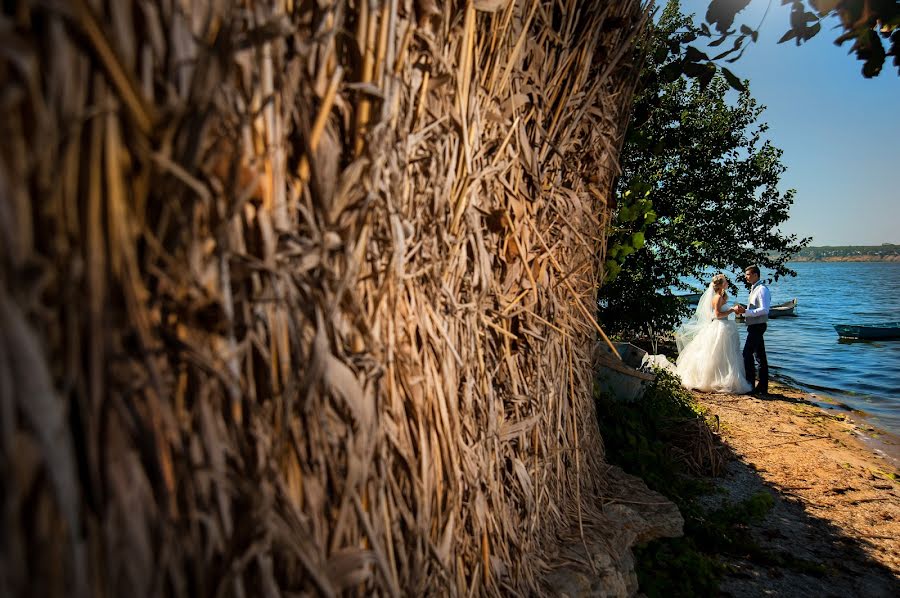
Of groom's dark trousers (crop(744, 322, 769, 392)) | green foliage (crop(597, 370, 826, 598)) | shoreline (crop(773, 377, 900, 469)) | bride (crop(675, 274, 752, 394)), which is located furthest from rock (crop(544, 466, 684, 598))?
groom's dark trousers (crop(744, 322, 769, 392))

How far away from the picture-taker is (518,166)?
5.34ft

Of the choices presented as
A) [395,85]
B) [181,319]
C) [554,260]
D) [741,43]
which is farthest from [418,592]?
[741,43]

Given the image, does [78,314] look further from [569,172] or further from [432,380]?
[569,172]

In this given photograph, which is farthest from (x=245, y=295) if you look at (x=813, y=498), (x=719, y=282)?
(x=719, y=282)

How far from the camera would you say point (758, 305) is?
7.92m

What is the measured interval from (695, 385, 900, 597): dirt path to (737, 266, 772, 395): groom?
0.85 m

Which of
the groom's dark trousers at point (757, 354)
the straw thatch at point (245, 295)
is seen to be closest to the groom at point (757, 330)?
the groom's dark trousers at point (757, 354)

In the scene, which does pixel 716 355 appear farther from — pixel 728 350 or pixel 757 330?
pixel 757 330

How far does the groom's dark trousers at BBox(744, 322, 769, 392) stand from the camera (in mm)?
7820

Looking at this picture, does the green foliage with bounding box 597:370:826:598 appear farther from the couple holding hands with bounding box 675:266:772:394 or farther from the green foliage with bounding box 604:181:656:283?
the couple holding hands with bounding box 675:266:772:394

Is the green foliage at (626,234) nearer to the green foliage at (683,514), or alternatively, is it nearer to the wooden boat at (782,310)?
the green foliage at (683,514)

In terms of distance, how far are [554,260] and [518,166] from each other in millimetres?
405

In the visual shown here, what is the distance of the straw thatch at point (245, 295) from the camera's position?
536 millimetres

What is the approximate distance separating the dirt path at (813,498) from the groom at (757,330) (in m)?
0.85
